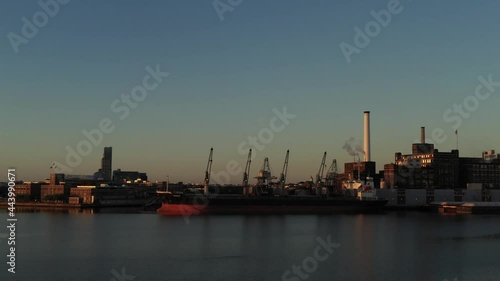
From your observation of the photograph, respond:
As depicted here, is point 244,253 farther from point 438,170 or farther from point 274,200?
point 438,170

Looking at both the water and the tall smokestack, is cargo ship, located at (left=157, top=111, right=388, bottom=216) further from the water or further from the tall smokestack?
the water

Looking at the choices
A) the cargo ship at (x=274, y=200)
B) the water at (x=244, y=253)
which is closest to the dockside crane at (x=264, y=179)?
the cargo ship at (x=274, y=200)

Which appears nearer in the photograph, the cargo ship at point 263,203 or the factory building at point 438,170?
the cargo ship at point 263,203

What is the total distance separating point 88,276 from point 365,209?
2150 inches

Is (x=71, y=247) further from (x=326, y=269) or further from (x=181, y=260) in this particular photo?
(x=326, y=269)

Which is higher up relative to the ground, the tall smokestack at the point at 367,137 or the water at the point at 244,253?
the tall smokestack at the point at 367,137

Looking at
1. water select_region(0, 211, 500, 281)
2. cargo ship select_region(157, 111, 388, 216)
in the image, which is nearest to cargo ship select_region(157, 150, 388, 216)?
cargo ship select_region(157, 111, 388, 216)

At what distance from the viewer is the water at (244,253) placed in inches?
883

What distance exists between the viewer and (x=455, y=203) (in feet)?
261

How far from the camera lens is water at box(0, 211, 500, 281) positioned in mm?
22438

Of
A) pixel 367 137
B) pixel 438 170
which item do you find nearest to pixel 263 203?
pixel 367 137

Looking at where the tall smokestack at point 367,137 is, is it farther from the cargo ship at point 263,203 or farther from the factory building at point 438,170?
the cargo ship at point 263,203

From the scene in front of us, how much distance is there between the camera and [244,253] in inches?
1105

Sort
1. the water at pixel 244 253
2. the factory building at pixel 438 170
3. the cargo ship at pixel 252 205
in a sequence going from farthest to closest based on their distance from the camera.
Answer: the factory building at pixel 438 170 < the cargo ship at pixel 252 205 < the water at pixel 244 253
